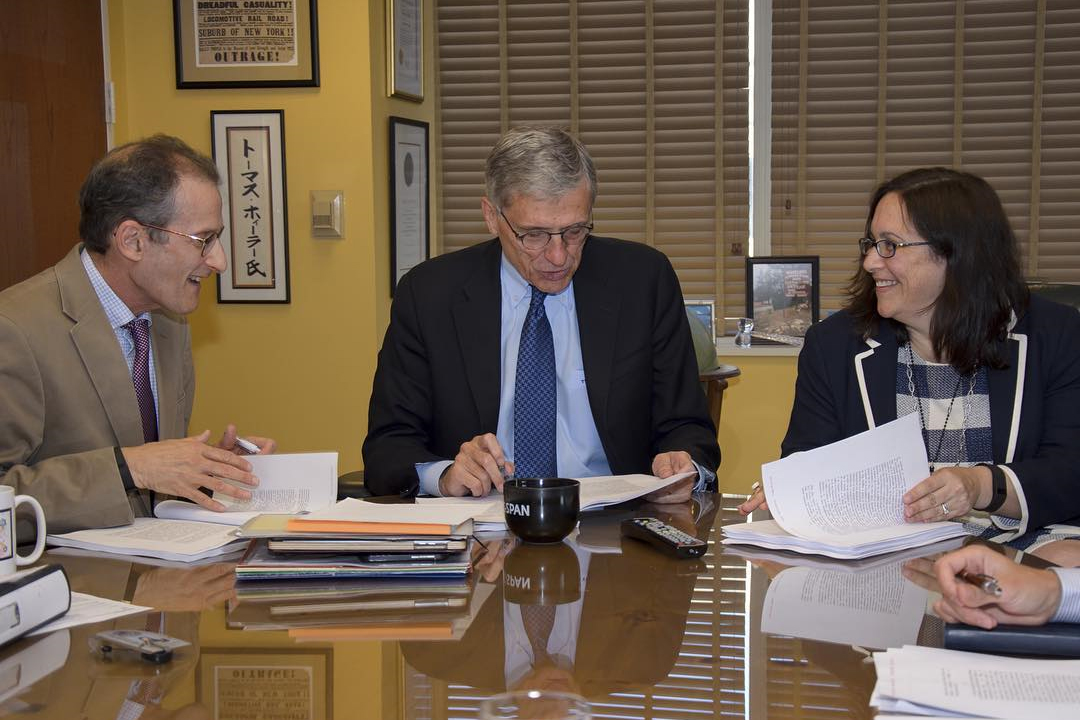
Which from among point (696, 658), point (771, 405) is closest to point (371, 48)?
point (771, 405)

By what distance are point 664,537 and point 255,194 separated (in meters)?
2.60

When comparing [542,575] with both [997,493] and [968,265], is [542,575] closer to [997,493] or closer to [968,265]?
[997,493]

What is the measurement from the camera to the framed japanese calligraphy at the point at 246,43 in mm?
3619

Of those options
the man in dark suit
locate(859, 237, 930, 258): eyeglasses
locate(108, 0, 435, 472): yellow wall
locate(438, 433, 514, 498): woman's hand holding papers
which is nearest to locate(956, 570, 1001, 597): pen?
locate(438, 433, 514, 498): woman's hand holding papers

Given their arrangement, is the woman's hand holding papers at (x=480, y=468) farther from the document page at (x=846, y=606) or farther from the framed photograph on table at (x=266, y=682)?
the framed photograph on table at (x=266, y=682)

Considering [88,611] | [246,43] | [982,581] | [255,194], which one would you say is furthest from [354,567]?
[246,43]

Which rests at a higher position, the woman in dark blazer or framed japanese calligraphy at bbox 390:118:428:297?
framed japanese calligraphy at bbox 390:118:428:297

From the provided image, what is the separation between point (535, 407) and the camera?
2.18 meters

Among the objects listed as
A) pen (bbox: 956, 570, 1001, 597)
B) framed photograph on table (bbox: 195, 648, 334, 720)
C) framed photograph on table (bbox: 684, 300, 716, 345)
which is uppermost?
Result: framed photograph on table (bbox: 684, 300, 716, 345)

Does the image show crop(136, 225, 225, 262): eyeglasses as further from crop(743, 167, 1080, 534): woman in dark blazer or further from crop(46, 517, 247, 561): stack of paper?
crop(743, 167, 1080, 534): woman in dark blazer

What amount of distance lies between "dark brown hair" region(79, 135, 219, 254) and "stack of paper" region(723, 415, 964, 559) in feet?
4.08

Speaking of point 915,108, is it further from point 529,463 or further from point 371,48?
point 529,463

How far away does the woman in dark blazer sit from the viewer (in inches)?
78.9

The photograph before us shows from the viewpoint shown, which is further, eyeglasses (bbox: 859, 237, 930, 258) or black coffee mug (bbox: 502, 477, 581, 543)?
eyeglasses (bbox: 859, 237, 930, 258)
